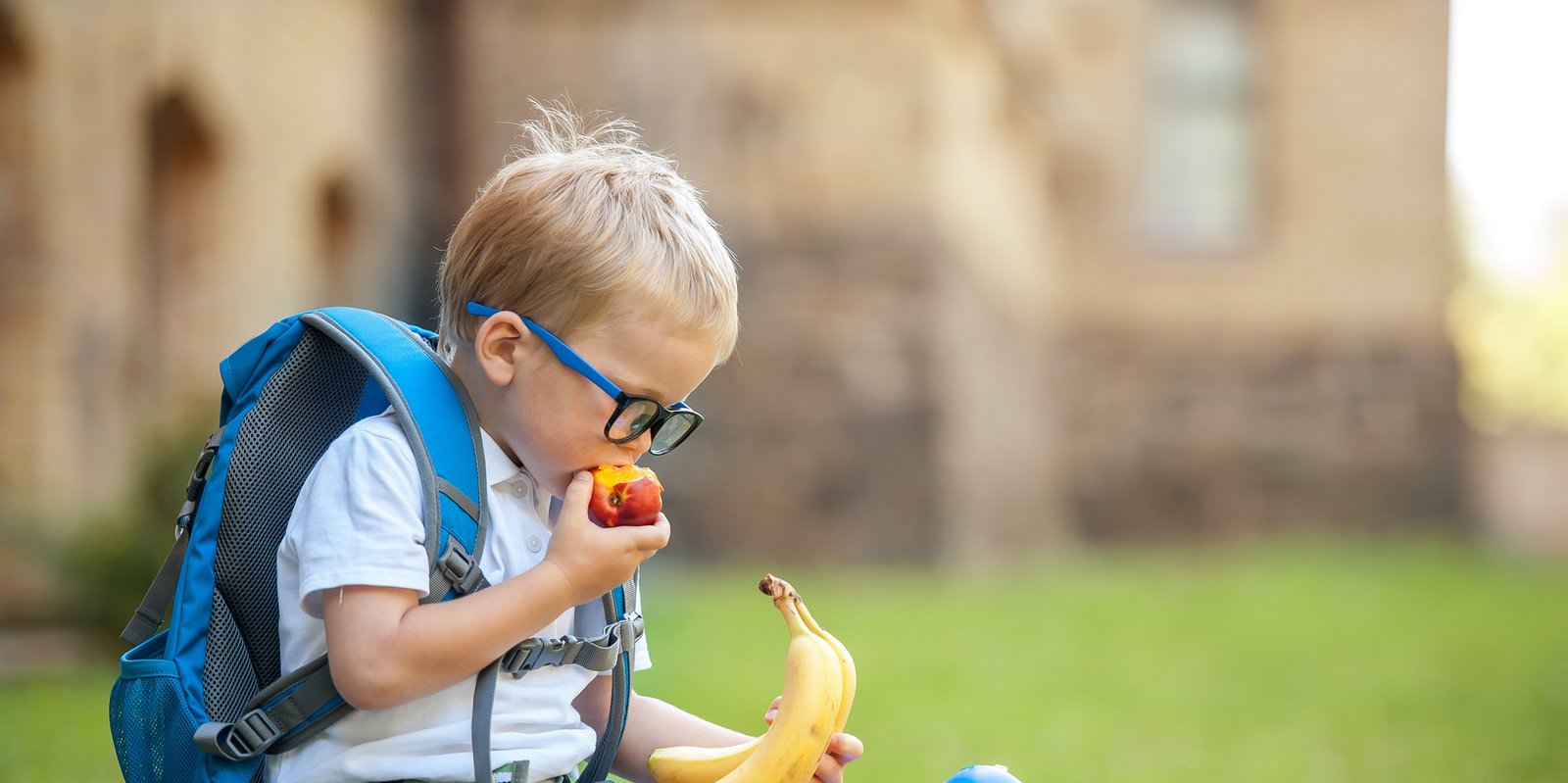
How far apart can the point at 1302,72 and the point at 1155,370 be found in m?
3.87

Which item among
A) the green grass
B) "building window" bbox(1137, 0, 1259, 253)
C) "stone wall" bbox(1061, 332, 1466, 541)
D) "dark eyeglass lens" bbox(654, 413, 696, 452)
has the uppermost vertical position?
"dark eyeglass lens" bbox(654, 413, 696, 452)

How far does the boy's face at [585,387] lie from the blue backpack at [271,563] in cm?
8

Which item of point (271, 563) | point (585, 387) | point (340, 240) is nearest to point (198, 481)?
point (271, 563)

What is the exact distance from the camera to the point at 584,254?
1.93 m

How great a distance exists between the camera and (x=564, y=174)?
6.64 ft

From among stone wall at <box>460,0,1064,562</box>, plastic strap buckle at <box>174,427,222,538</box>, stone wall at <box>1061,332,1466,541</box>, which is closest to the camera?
plastic strap buckle at <box>174,427,222,538</box>

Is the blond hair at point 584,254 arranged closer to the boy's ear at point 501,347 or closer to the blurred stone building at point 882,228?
the boy's ear at point 501,347

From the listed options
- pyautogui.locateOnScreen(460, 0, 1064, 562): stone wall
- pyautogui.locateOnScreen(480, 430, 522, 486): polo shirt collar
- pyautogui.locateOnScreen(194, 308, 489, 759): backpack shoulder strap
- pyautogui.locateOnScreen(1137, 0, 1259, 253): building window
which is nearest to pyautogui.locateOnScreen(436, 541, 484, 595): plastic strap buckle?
pyautogui.locateOnScreen(194, 308, 489, 759): backpack shoulder strap

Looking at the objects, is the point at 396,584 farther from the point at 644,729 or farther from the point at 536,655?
the point at 644,729

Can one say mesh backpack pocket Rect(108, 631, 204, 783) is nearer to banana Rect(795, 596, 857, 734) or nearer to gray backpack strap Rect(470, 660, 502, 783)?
gray backpack strap Rect(470, 660, 502, 783)

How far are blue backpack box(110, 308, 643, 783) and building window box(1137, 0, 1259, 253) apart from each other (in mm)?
17175

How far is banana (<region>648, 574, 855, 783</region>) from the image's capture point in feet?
6.70

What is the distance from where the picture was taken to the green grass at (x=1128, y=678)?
5027mm

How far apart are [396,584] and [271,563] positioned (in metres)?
0.30
